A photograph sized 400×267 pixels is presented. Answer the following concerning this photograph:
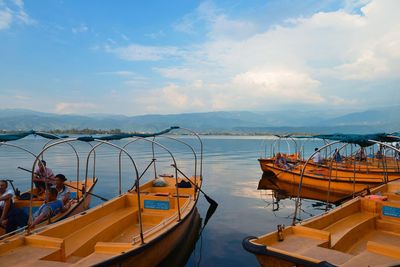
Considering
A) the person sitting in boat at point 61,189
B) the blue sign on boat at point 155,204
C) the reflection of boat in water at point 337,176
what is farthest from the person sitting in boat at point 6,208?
the reflection of boat in water at point 337,176

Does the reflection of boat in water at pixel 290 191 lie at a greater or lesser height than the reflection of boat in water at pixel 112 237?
lesser

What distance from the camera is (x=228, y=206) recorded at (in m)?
15.6

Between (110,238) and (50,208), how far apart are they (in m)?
1.94

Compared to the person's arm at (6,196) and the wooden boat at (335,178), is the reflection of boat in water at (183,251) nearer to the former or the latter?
the person's arm at (6,196)

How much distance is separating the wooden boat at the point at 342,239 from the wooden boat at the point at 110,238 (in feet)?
7.86

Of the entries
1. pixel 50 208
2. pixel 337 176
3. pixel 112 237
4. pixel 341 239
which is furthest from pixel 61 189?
pixel 337 176

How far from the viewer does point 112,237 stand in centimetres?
866

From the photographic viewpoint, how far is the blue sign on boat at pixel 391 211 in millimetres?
8398

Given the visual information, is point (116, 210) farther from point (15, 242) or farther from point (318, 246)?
point (318, 246)

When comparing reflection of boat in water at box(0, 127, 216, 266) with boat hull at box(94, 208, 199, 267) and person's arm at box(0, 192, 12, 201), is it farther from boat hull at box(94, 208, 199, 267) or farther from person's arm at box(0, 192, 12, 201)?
person's arm at box(0, 192, 12, 201)

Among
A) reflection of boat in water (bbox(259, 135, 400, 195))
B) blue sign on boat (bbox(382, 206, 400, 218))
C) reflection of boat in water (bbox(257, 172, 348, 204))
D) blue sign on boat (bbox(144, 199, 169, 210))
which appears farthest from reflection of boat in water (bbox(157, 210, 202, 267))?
reflection of boat in water (bbox(257, 172, 348, 204))

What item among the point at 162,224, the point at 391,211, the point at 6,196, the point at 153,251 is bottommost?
the point at 153,251

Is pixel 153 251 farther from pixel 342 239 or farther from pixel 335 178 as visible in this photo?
pixel 335 178

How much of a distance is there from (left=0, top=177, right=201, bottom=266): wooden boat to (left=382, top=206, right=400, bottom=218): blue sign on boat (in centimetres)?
565
